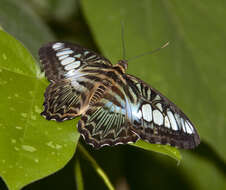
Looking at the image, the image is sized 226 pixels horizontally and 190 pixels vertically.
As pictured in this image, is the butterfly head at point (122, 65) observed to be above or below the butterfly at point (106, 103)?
above

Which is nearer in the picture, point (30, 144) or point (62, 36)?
Result: point (30, 144)

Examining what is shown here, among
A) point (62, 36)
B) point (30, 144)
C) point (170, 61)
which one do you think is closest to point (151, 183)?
point (170, 61)

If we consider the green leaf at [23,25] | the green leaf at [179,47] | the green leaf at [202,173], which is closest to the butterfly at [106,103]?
the green leaf at [179,47]

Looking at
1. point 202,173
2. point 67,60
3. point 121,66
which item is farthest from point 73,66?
point 202,173

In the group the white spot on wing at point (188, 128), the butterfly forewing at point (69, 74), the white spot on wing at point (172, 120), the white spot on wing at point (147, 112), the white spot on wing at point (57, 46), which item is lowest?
the white spot on wing at point (188, 128)

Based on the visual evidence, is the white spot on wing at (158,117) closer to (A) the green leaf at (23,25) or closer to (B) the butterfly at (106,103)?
(B) the butterfly at (106,103)

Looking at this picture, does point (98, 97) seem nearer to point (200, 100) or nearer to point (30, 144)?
point (30, 144)

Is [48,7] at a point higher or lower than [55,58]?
higher
